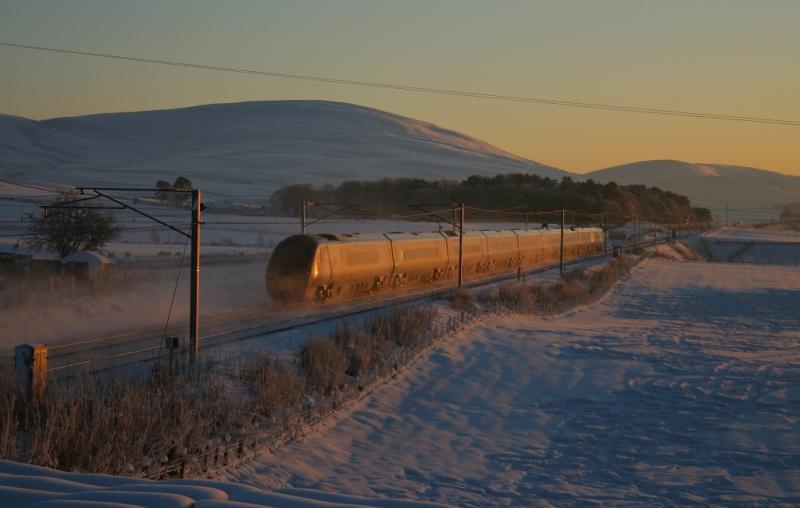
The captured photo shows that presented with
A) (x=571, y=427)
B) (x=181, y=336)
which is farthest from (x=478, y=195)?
(x=571, y=427)

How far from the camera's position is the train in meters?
33.5

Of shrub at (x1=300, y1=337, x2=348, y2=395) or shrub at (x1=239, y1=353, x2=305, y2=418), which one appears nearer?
shrub at (x1=239, y1=353, x2=305, y2=418)

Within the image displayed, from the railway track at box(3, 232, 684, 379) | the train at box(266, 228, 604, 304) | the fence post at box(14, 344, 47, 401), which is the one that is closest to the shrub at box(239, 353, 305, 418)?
the railway track at box(3, 232, 684, 379)

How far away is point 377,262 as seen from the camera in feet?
128

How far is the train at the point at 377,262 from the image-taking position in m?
33.5

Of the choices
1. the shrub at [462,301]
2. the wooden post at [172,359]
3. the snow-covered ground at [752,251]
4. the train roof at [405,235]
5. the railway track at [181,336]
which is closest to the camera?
the wooden post at [172,359]

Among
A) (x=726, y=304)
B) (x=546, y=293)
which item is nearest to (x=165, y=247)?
(x=546, y=293)

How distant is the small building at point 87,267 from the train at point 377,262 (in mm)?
6570

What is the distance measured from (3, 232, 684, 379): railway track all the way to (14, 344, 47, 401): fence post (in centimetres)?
297

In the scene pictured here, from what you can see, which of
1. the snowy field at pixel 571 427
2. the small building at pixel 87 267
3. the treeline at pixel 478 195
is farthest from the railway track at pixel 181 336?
the treeline at pixel 478 195

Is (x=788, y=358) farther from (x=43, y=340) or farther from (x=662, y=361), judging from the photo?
(x=43, y=340)

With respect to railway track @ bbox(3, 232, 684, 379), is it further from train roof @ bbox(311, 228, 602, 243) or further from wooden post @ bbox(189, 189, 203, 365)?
train roof @ bbox(311, 228, 602, 243)

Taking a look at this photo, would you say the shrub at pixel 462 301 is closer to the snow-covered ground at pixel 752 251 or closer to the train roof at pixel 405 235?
the train roof at pixel 405 235

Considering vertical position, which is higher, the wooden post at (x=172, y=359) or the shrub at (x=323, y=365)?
the wooden post at (x=172, y=359)
